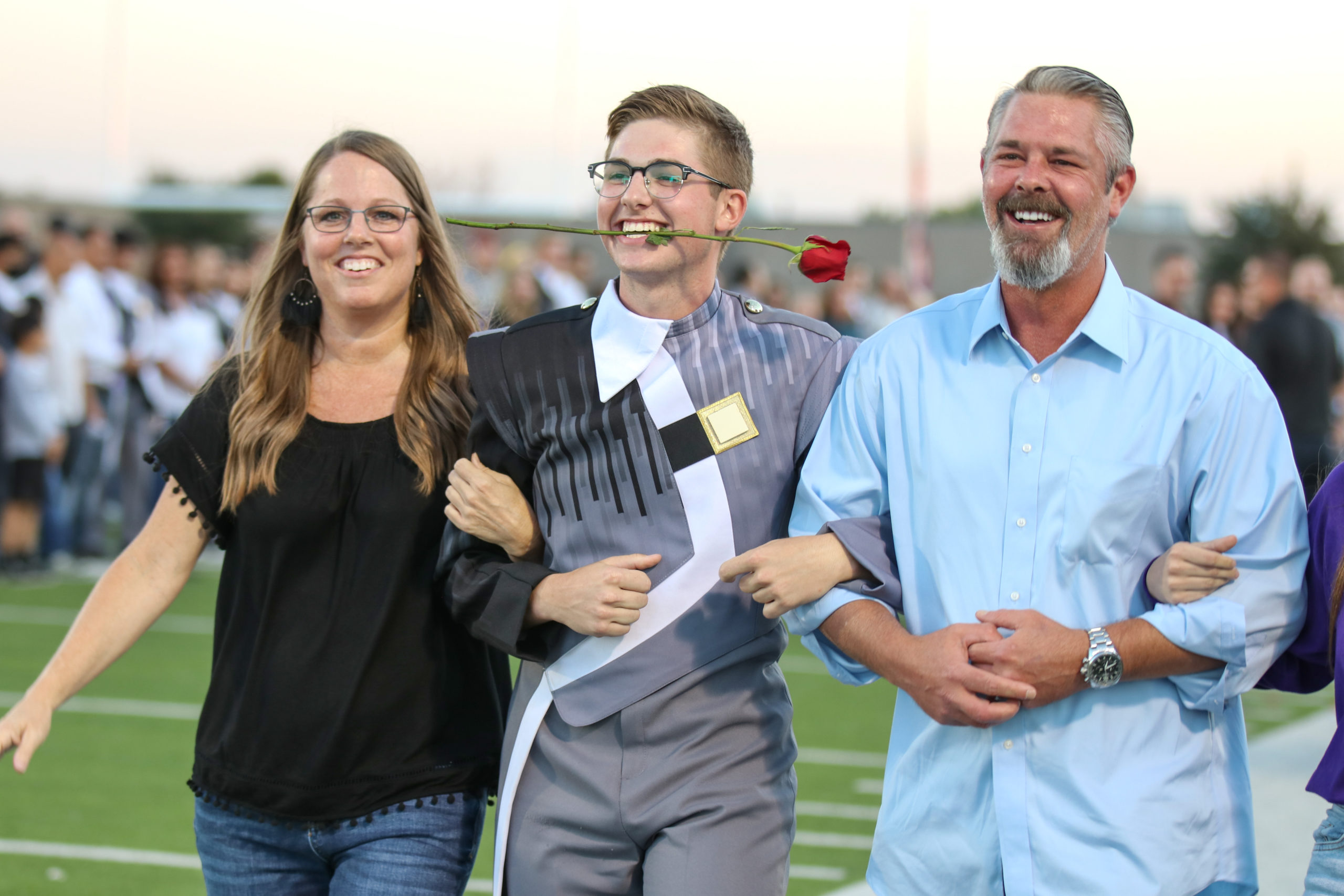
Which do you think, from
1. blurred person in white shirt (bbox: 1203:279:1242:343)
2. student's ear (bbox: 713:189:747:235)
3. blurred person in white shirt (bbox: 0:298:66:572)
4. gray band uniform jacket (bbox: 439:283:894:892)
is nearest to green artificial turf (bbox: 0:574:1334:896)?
blurred person in white shirt (bbox: 0:298:66:572)

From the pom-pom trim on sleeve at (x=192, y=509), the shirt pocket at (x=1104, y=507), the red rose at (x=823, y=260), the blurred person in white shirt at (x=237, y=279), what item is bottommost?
the blurred person in white shirt at (x=237, y=279)

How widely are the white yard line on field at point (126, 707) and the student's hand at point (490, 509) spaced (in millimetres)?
5007

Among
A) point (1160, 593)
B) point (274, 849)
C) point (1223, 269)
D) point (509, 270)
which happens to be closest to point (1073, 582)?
point (1160, 593)

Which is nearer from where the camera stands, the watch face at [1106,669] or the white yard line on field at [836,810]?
the watch face at [1106,669]

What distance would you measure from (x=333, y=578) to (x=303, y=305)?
66 centimetres

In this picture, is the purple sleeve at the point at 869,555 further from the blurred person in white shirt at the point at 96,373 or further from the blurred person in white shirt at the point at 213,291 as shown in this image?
the blurred person in white shirt at the point at 213,291

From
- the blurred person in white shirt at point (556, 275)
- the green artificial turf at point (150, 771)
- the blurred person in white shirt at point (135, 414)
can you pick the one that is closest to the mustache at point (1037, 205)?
the green artificial turf at point (150, 771)

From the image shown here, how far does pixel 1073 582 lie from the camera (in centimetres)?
249

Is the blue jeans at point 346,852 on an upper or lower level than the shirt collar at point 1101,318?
lower

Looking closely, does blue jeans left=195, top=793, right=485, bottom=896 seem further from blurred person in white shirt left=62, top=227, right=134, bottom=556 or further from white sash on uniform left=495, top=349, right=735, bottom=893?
blurred person in white shirt left=62, top=227, right=134, bottom=556

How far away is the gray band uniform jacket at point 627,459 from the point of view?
9.04 feet

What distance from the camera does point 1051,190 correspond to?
257cm

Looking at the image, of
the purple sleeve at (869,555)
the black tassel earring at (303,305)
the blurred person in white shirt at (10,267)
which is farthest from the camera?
the blurred person in white shirt at (10,267)

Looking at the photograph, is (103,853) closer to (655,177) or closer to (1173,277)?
(655,177)
